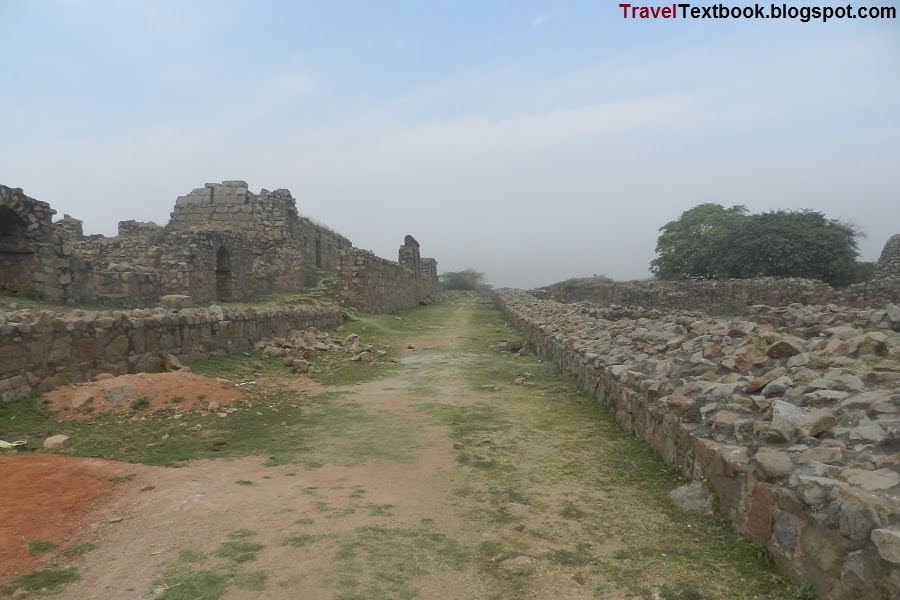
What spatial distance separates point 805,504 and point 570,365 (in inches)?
227

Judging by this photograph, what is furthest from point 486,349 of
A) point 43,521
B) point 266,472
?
point 43,521

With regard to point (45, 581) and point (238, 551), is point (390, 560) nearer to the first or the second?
point (238, 551)

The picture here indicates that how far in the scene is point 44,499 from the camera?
137 inches

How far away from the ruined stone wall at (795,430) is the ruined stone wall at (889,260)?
20.8 meters

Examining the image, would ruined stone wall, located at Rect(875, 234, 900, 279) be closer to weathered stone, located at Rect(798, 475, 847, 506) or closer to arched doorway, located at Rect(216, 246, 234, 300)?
weathered stone, located at Rect(798, 475, 847, 506)

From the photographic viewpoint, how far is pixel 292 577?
8.67ft

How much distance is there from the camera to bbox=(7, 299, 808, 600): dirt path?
256 cm

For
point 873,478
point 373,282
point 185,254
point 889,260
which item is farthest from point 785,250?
point 873,478

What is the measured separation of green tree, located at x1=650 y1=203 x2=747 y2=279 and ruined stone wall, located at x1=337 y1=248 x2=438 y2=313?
61.3ft

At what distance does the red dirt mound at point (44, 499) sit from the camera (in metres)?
2.86

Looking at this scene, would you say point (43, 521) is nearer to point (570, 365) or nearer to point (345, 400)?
point (345, 400)

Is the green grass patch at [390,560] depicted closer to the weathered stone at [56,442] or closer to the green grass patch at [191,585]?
the green grass patch at [191,585]

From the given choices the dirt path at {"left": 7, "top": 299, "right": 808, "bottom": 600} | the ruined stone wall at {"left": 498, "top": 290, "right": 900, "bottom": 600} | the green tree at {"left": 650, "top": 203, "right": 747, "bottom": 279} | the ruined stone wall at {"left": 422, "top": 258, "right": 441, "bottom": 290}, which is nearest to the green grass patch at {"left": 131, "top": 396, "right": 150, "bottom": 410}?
the dirt path at {"left": 7, "top": 299, "right": 808, "bottom": 600}

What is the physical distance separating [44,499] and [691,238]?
37194mm
